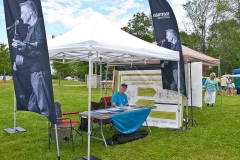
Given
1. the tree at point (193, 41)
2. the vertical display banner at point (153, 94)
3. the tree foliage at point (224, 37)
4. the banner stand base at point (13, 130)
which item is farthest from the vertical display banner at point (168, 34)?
the tree at point (193, 41)

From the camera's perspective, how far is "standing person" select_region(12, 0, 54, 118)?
3608 mm

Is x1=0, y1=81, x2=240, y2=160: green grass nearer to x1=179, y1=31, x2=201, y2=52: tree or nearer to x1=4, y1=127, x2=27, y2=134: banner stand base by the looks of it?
x1=4, y1=127, x2=27, y2=134: banner stand base

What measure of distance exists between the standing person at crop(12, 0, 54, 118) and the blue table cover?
1.68 meters

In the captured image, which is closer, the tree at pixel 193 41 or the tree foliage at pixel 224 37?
the tree foliage at pixel 224 37

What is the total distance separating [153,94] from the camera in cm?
734

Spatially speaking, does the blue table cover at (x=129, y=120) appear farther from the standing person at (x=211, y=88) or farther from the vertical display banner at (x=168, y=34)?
the standing person at (x=211, y=88)

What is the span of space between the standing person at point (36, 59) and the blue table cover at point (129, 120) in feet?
5.50

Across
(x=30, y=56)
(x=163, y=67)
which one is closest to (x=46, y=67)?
(x=30, y=56)

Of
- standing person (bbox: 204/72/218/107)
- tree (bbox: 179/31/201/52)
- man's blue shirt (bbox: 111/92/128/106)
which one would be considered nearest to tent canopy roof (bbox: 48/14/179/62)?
man's blue shirt (bbox: 111/92/128/106)

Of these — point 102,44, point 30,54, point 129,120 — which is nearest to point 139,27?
point 129,120

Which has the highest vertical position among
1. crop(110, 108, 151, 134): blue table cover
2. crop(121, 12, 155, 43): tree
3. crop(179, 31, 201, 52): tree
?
crop(121, 12, 155, 43): tree

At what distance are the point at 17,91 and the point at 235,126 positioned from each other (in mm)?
6009

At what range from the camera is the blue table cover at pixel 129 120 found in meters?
5.20

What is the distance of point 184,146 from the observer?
211 inches
